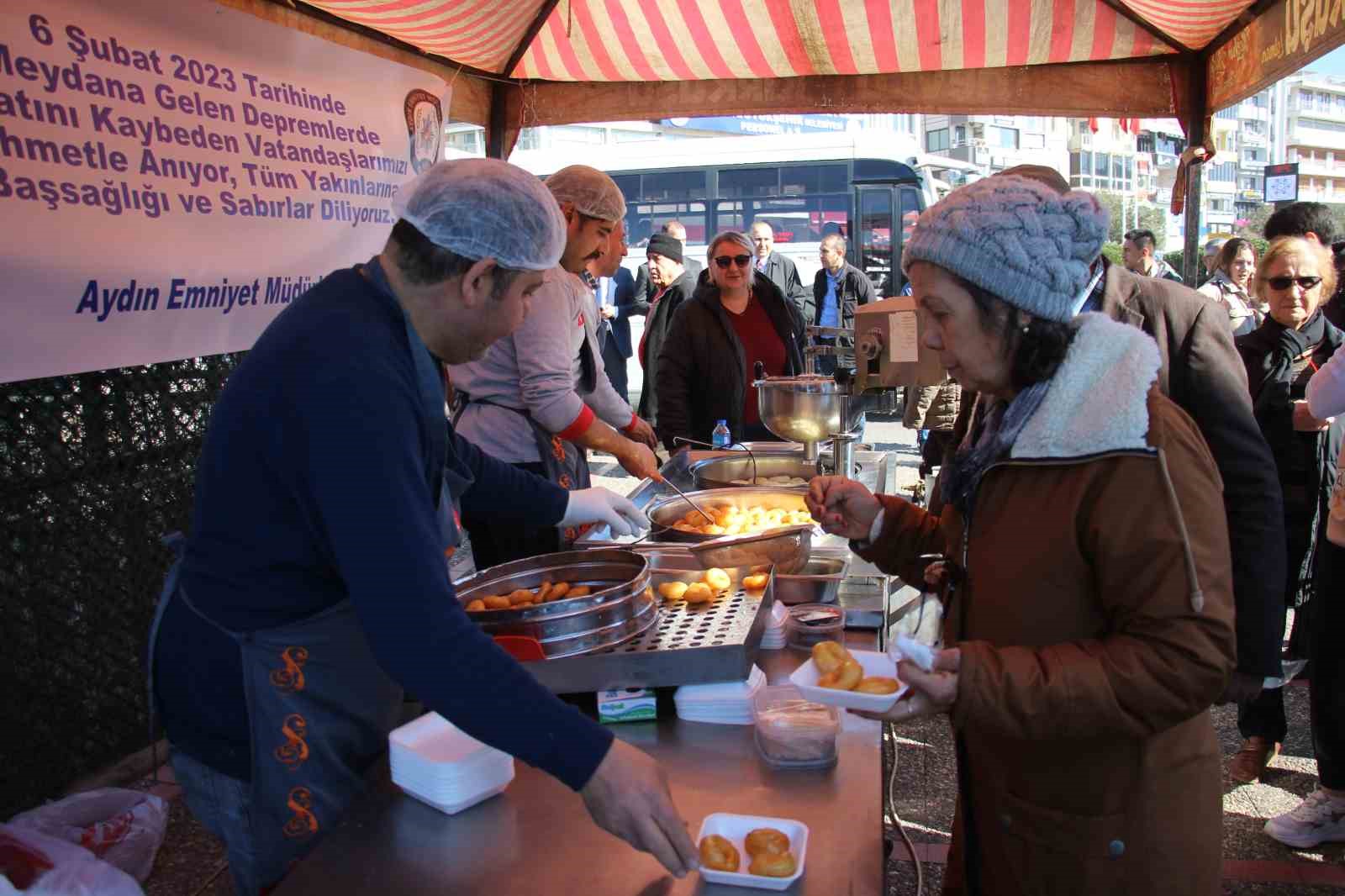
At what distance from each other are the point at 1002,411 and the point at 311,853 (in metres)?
1.25

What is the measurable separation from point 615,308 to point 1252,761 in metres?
8.13

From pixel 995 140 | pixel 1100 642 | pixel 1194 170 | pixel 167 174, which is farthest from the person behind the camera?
pixel 995 140

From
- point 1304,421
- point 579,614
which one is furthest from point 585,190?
point 1304,421

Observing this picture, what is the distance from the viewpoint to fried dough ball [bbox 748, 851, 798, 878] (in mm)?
1262

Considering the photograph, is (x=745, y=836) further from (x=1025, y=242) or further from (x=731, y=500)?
(x=731, y=500)

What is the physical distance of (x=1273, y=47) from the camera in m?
3.39

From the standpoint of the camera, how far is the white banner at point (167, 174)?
8.45 feet

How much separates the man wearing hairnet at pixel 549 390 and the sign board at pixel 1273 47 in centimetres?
221

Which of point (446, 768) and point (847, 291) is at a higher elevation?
point (847, 291)

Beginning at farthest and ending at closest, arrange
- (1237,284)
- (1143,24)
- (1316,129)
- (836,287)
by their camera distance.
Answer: (1316,129) → (836,287) → (1237,284) → (1143,24)

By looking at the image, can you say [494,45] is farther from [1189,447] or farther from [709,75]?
[1189,447]

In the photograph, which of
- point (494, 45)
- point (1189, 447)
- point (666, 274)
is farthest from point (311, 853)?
point (666, 274)

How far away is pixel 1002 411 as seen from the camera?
1.59 meters

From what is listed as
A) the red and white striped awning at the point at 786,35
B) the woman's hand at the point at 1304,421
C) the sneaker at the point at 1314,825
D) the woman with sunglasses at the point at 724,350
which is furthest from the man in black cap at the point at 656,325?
the sneaker at the point at 1314,825
